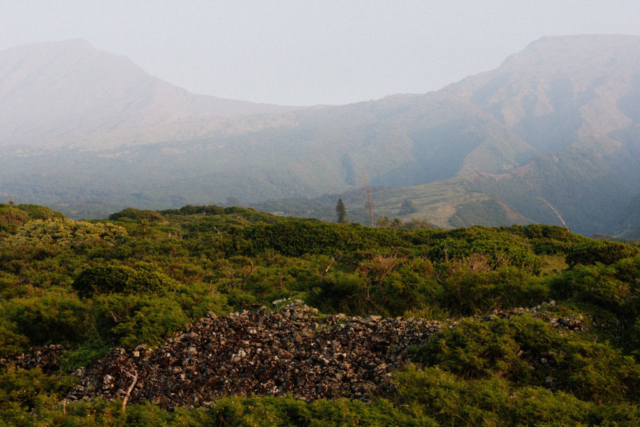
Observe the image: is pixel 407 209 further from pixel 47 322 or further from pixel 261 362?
pixel 47 322

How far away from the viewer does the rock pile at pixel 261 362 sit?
5914 millimetres

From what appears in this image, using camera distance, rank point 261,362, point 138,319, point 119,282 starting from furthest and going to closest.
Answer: point 119,282 < point 138,319 < point 261,362

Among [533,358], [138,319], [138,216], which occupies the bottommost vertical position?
[138,216]

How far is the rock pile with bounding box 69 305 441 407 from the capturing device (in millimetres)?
5914

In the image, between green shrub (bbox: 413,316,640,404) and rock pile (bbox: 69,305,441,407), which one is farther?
rock pile (bbox: 69,305,441,407)

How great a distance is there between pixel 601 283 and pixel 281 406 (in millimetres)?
6756

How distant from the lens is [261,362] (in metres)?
6.53

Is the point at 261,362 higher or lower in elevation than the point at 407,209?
higher

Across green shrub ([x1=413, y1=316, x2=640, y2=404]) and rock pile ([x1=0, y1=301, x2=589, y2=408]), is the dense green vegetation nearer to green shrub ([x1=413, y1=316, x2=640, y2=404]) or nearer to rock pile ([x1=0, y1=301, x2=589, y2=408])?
green shrub ([x1=413, y1=316, x2=640, y2=404])

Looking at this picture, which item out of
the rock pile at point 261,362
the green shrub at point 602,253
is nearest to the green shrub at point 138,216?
the rock pile at point 261,362

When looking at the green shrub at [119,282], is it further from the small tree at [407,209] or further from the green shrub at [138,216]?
the small tree at [407,209]

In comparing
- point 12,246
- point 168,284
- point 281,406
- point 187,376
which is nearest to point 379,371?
point 281,406

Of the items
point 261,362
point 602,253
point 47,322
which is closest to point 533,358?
point 261,362

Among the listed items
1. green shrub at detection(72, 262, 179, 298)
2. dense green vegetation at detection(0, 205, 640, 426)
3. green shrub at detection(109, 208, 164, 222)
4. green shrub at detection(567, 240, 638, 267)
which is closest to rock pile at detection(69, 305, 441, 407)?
dense green vegetation at detection(0, 205, 640, 426)
